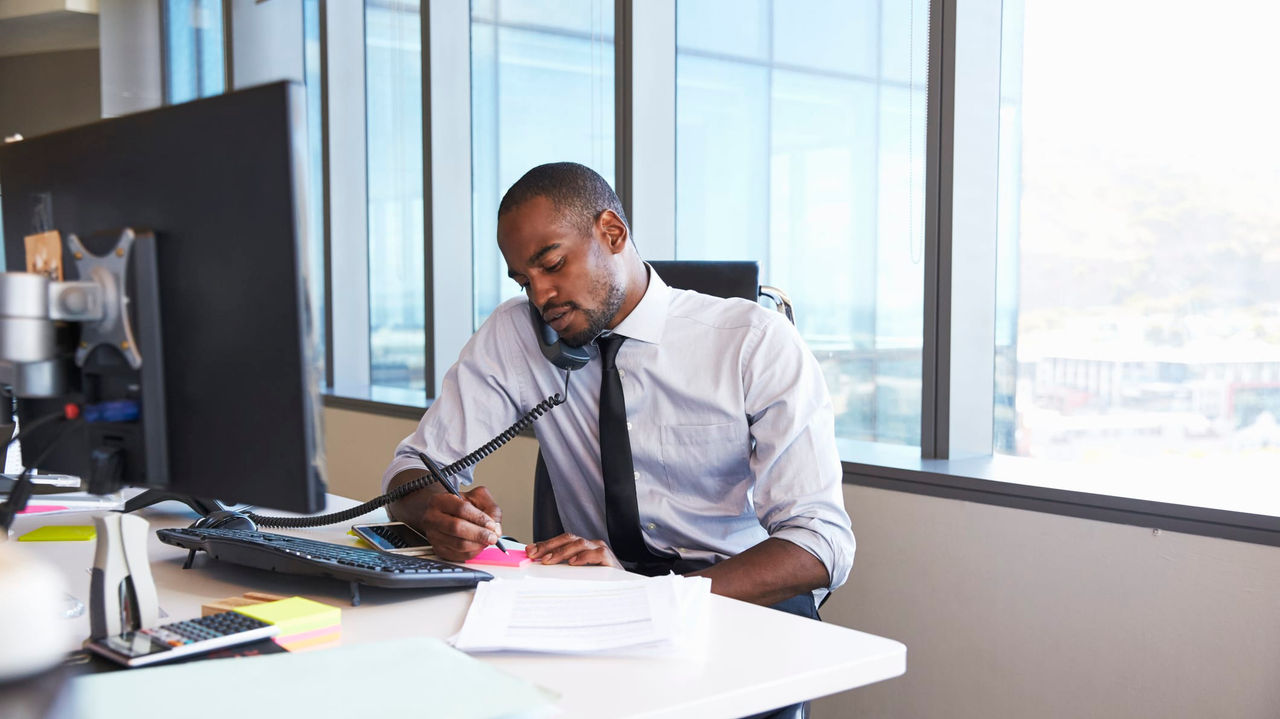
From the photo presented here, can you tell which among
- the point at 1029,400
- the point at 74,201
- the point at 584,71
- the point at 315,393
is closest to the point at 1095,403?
the point at 1029,400

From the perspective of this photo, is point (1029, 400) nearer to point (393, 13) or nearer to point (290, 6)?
point (393, 13)

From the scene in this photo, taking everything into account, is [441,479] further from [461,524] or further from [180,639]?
[180,639]

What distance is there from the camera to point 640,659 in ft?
3.45

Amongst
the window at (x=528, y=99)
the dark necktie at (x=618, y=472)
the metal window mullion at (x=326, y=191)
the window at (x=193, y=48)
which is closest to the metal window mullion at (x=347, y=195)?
the metal window mullion at (x=326, y=191)

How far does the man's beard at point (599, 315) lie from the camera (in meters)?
1.81

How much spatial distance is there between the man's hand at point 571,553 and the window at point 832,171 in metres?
1.18

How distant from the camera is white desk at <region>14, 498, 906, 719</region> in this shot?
96 centimetres

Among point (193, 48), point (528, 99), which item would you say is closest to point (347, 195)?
point (528, 99)

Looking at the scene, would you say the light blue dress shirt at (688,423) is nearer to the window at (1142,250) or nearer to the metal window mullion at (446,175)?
the window at (1142,250)

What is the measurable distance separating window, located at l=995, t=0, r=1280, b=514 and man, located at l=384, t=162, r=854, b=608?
0.65 m

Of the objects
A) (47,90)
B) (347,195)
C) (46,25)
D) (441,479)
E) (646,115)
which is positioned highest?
(46,25)

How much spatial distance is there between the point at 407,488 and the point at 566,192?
572 mm

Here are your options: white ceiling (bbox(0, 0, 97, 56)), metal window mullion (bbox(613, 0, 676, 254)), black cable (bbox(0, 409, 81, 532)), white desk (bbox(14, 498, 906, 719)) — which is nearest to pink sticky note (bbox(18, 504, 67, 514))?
white desk (bbox(14, 498, 906, 719))

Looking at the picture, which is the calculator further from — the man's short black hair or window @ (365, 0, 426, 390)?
window @ (365, 0, 426, 390)
